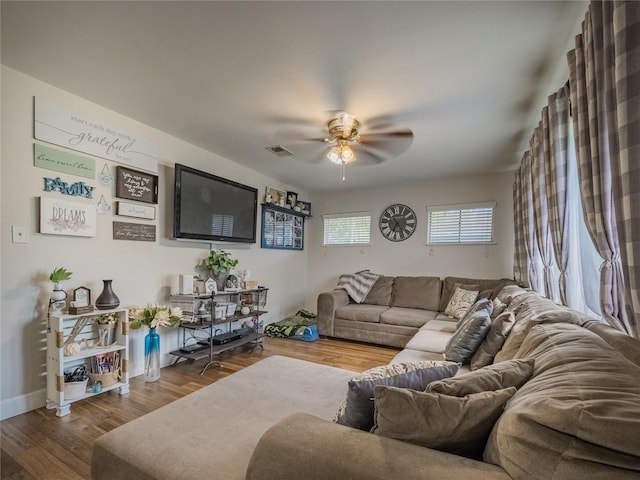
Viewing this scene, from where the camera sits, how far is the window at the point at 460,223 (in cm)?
436

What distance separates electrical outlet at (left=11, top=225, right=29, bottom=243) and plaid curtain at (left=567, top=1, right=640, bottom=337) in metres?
3.45

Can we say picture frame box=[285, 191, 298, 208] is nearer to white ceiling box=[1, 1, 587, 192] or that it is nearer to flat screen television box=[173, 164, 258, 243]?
flat screen television box=[173, 164, 258, 243]

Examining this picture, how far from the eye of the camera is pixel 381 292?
470 cm

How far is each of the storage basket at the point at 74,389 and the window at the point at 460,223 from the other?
4498mm

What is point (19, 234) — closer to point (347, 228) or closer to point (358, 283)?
point (358, 283)

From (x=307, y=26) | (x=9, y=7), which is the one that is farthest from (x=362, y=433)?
(x=9, y=7)

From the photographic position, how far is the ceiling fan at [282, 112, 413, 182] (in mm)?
2518

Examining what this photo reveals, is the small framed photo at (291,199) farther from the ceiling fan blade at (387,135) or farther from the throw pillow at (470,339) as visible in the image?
the throw pillow at (470,339)

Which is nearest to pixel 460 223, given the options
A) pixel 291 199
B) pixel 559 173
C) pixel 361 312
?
pixel 361 312

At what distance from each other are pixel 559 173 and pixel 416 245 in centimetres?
290

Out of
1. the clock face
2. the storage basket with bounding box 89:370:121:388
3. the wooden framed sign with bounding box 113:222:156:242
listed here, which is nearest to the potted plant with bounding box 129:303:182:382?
the storage basket with bounding box 89:370:121:388

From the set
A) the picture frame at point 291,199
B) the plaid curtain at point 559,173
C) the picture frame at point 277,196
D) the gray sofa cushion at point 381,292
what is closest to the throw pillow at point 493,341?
the plaid curtain at point 559,173

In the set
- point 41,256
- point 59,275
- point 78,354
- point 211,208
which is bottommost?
point 78,354

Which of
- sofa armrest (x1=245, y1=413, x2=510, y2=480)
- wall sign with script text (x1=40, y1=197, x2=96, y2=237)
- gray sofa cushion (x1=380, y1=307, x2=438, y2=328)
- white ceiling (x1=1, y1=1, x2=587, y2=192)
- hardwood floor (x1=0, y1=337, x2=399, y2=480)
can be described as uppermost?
white ceiling (x1=1, y1=1, x2=587, y2=192)
